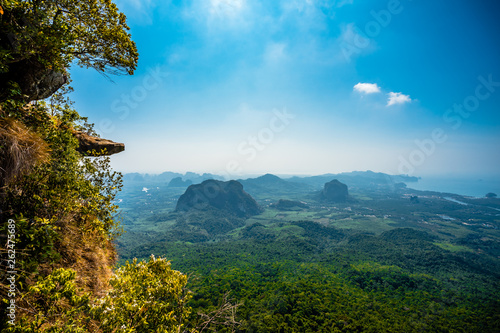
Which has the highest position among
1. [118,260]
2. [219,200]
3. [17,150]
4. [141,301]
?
[17,150]

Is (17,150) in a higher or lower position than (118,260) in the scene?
higher

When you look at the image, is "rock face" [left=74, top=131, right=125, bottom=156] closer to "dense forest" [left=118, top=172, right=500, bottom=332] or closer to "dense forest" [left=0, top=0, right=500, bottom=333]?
"dense forest" [left=0, top=0, right=500, bottom=333]

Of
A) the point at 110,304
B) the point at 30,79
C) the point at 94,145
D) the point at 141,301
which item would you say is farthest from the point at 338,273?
the point at 30,79

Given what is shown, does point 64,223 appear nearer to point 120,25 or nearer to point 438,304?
point 120,25

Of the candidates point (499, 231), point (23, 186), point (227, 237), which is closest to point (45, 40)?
point (23, 186)

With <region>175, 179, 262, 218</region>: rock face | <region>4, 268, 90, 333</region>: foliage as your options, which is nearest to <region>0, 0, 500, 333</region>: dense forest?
<region>4, 268, 90, 333</region>: foliage

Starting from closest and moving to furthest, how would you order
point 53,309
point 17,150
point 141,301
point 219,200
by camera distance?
1. point 53,309
2. point 17,150
3. point 141,301
4. point 219,200

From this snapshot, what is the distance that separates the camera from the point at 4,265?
3973 millimetres

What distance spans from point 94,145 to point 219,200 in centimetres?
15155

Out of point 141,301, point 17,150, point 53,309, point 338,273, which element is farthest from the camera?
point 338,273

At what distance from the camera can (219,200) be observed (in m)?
158

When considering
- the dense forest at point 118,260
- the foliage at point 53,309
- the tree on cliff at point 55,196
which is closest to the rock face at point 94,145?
the dense forest at point 118,260

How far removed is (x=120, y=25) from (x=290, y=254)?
80.4m

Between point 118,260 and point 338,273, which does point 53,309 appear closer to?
point 118,260
